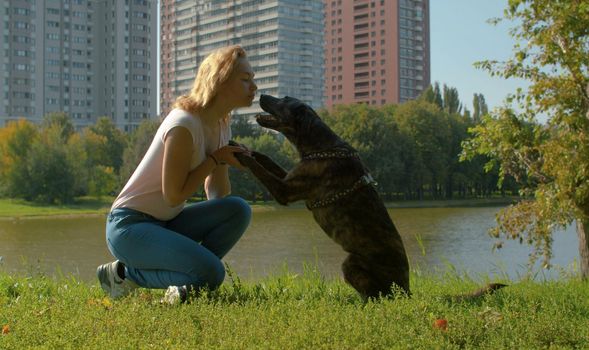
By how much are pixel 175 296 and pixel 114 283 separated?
24.7 inches

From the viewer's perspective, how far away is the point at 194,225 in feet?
13.5

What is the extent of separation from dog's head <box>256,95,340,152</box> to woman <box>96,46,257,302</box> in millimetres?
242

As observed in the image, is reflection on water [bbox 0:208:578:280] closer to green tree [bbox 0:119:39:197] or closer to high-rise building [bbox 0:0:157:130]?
green tree [bbox 0:119:39:197]

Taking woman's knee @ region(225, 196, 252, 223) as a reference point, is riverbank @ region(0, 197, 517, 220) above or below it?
below

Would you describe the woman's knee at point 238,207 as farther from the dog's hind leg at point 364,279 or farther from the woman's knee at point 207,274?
the dog's hind leg at point 364,279

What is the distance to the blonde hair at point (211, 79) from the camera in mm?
3875

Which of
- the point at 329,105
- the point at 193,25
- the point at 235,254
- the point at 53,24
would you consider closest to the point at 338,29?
the point at 329,105

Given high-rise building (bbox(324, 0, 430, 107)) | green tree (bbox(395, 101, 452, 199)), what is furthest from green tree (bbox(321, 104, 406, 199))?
high-rise building (bbox(324, 0, 430, 107))

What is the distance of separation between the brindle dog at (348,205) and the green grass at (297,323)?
186mm

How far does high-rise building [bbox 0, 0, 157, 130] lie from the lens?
72688 millimetres

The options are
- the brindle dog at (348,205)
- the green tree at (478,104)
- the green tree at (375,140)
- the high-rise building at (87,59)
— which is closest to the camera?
the brindle dog at (348,205)

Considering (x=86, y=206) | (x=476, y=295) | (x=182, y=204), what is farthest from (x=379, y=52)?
(x=476, y=295)

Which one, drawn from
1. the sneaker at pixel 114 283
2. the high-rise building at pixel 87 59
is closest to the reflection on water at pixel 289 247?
the sneaker at pixel 114 283

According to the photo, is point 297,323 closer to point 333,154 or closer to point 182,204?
point 333,154
